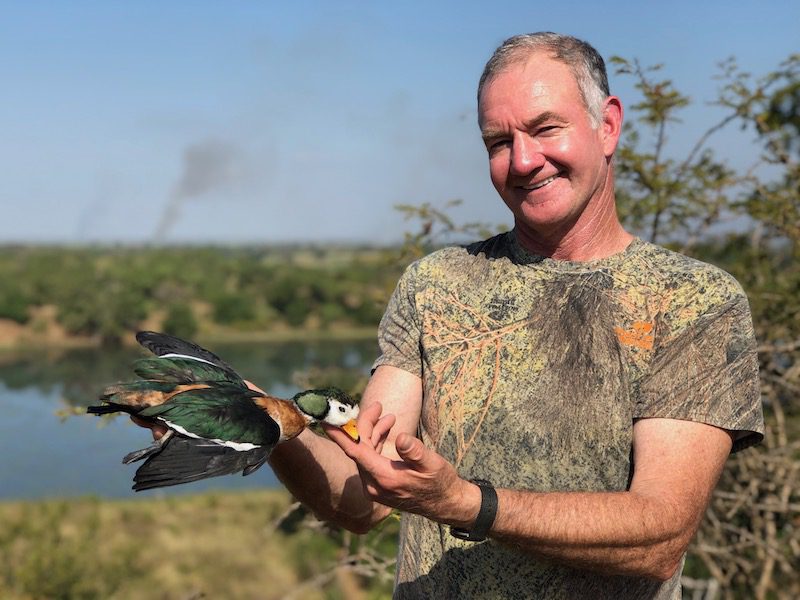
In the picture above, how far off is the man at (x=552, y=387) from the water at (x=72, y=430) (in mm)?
37088

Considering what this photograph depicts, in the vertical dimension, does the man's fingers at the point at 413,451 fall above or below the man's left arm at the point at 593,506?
above

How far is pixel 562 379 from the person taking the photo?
267 cm

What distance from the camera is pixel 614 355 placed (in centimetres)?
264

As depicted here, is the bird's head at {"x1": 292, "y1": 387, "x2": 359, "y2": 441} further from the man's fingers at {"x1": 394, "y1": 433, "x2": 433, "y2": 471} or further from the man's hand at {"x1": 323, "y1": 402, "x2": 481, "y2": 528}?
the man's fingers at {"x1": 394, "y1": 433, "x2": 433, "y2": 471}

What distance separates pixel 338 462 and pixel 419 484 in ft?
2.65

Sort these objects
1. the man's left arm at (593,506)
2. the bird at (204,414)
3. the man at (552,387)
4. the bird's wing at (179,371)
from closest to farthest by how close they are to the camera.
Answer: the man's left arm at (593,506) → the man at (552,387) → the bird at (204,414) → the bird's wing at (179,371)

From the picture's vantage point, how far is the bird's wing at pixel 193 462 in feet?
7.73

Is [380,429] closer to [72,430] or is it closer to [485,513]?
[485,513]

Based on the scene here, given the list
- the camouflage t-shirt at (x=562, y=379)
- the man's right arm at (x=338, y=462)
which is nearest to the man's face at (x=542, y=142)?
the camouflage t-shirt at (x=562, y=379)

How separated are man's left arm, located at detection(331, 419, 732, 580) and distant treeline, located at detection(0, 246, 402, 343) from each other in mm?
62223

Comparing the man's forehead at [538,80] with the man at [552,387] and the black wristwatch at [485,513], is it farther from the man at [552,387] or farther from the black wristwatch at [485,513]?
the black wristwatch at [485,513]

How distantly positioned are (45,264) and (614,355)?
99.6 m

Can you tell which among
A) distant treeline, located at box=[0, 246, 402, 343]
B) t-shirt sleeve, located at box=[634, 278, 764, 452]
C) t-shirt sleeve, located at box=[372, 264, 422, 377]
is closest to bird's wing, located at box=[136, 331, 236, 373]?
t-shirt sleeve, located at box=[372, 264, 422, 377]

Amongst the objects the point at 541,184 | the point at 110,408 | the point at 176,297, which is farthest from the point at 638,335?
the point at 176,297
